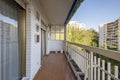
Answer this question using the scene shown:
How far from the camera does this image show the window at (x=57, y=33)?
40.7 ft

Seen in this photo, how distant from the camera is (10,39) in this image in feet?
8.47

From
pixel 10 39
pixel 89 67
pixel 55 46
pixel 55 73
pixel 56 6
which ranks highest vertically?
pixel 56 6

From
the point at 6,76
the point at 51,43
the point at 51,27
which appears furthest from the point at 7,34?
the point at 51,27

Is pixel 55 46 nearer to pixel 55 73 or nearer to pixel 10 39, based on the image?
pixel 55 73

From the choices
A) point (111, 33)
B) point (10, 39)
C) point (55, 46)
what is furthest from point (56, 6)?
point (55, 46)

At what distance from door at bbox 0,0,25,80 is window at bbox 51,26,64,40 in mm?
9108

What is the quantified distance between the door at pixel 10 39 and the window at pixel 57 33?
9.11 m

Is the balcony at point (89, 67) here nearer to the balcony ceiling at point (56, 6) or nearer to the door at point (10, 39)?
the door at point (10, 39)

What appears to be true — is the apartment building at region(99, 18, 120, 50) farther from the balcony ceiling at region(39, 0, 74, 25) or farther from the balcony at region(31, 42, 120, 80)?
the balcony ceiling at region(39, 0, 74, 25)

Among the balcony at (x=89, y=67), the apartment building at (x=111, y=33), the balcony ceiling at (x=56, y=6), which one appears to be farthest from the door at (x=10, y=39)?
the balcony ceiling at (x=56, y=6)

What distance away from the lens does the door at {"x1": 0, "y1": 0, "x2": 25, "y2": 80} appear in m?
2.26

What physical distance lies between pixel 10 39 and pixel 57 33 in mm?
9912

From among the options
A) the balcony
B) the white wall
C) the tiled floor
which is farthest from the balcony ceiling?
the white wall

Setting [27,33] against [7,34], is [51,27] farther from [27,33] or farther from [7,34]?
[7,34]
